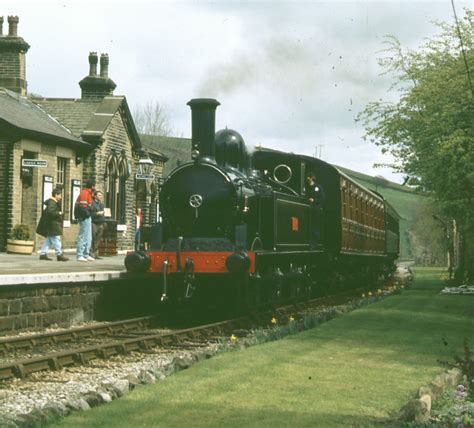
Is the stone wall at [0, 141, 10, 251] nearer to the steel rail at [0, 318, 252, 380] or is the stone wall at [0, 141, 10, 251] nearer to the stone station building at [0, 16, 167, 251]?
the stone station building at [0, 16, 167, 251]

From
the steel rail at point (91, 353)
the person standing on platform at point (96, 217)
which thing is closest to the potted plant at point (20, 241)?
the person standing on platform at point (96, 217)

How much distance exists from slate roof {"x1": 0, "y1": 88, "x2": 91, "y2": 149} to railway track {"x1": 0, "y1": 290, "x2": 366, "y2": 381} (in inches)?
410

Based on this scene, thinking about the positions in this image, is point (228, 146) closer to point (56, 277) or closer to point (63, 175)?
point (56, 277)

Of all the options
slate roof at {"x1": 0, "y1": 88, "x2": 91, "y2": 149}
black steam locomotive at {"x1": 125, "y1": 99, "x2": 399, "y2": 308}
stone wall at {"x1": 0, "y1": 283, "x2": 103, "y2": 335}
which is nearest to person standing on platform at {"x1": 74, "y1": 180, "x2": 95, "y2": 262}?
black steam locomotive at {"x1": 125, "y1": 99, "x2": 399, "y2": 308}

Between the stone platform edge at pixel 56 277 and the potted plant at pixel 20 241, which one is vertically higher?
the potted plant at pixel 20 241

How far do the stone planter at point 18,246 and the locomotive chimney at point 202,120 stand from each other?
9.98m

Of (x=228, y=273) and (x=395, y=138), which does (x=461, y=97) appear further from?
(x=228, y=273)

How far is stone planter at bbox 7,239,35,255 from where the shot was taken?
22.8m

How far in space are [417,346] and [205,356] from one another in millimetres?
2461

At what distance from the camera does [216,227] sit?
14133 mm

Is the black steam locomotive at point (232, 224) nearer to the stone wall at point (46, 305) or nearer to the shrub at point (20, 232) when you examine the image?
the stone wall at point (46, 305)

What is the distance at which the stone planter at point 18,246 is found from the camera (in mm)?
22809

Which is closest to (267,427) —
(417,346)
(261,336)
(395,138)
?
(417,346)

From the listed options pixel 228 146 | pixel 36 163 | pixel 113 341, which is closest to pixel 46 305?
pixel 113 341
